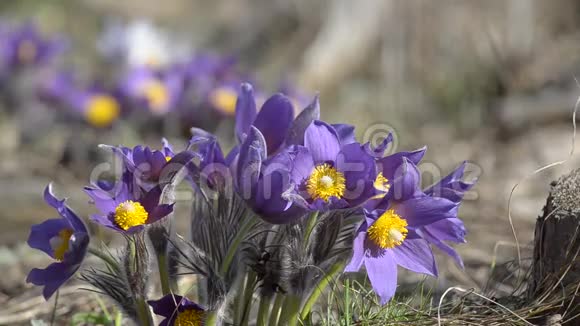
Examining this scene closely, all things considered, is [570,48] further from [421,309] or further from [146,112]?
[421,309]

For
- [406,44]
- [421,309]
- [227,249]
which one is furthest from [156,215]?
[406,44]

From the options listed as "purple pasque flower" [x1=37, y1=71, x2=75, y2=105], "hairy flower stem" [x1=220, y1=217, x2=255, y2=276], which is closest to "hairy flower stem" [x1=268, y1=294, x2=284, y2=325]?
"hairy flower stem" [x1=220, y1=217, x2=255, y2=276]

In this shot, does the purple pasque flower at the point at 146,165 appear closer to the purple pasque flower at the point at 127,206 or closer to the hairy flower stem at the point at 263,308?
the purple pasque flower at the point at 127,206

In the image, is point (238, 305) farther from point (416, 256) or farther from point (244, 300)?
point (416, 256)

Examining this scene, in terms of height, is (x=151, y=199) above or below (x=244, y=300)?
above

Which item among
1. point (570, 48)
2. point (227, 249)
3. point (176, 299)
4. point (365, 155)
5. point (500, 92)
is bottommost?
point (176, 299)

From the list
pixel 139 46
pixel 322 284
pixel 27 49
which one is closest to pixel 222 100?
pixel 27 49
